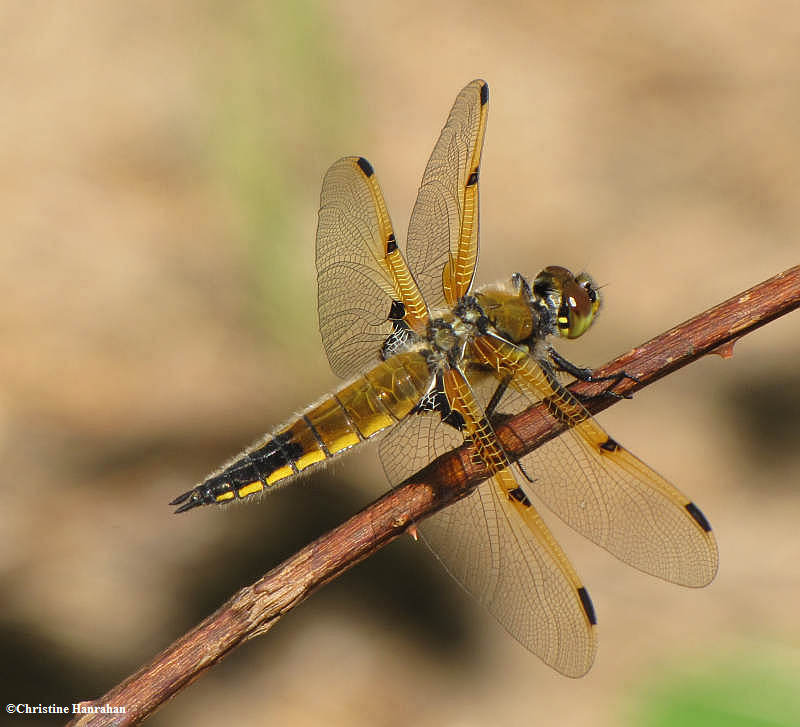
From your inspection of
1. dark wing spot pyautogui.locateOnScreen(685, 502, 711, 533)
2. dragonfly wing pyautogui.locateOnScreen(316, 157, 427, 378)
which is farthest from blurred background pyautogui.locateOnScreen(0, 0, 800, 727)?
dark wing spot pyautogui.locateOnScreen(685, 502, 711, 533)

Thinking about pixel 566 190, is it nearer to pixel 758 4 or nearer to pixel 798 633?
pixel 758 4

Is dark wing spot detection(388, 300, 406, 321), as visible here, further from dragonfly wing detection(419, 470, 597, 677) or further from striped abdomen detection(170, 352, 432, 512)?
dragonfly wing detection(419, 470, 597, 677)

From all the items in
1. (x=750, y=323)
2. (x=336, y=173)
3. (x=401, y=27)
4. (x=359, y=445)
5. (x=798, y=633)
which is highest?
(x=401, y=27)

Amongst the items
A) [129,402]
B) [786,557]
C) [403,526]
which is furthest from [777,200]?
[129,402]

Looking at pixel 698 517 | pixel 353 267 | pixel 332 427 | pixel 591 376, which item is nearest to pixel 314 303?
pixel 353 267

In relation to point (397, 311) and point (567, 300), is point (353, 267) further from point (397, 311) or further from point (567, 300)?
point (567, 300)

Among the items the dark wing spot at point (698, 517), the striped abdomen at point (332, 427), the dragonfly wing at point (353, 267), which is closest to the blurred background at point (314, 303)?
the dragonfly wing at point (353, 267)
